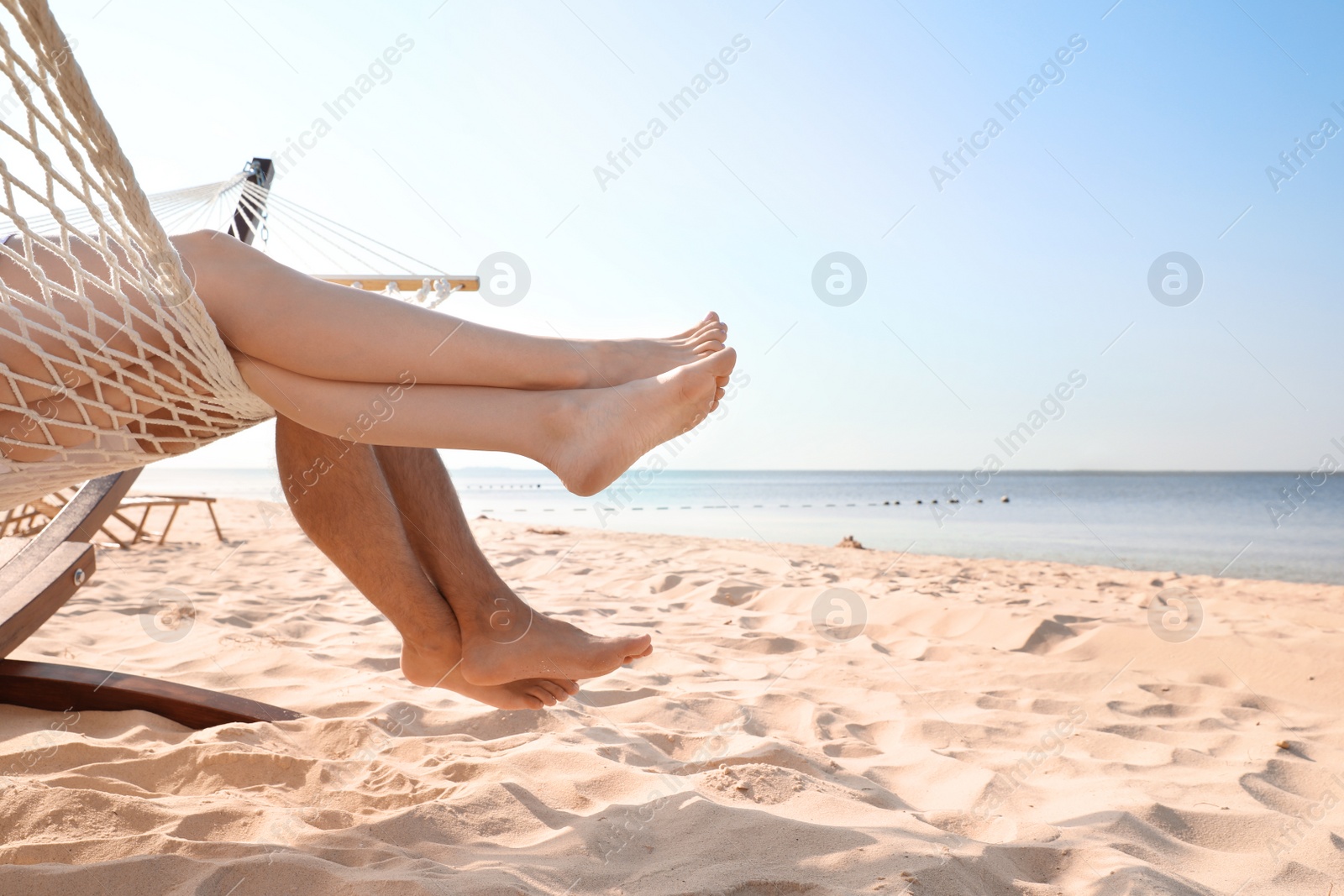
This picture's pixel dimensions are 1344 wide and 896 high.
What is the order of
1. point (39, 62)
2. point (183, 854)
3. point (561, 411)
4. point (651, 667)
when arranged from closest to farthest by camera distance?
1. point (39, 62)
2. point (183, 854)
3. point (561, 411)
4. point (651, 667)

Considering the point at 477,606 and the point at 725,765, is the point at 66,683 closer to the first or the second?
the point at 477,606

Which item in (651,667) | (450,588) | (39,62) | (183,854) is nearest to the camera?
(39,62)

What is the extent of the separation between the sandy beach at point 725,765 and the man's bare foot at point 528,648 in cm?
13

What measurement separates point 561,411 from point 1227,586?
4166 millimetres

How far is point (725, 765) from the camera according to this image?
1.28m

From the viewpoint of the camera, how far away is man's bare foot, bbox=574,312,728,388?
1154mm

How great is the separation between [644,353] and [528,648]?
53 cm

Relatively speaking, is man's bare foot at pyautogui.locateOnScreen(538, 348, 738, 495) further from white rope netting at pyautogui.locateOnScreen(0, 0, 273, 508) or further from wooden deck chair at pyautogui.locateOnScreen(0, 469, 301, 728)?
wooden deck chair at pyautogui.locateOnScreen(0, 469, 301, 728)

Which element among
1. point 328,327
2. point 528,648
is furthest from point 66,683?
point 328,327

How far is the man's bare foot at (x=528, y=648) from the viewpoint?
1314 mm

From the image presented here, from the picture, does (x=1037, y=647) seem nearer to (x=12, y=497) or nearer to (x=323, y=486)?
(x=323, y=486)

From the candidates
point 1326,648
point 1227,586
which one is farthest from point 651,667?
point 1227,586

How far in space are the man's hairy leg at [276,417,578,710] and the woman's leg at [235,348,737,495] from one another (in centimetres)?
19

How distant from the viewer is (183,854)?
35.9 inches
